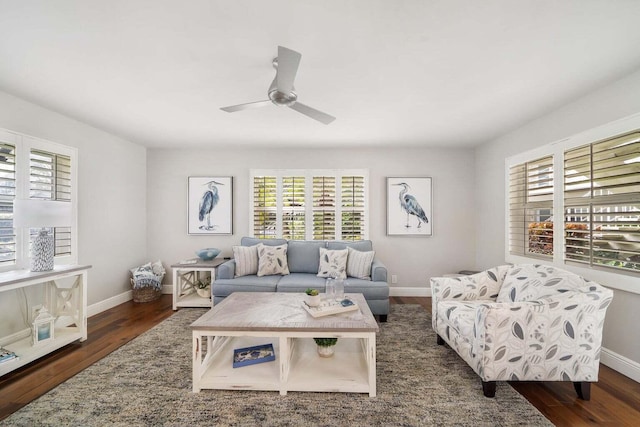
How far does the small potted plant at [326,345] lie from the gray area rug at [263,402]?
12.2 inches

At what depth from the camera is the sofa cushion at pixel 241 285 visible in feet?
11.4

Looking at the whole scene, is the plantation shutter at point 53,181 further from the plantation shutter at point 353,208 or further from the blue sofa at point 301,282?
the plantation shutter at point 353,208

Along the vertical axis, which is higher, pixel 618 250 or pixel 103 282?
pixel 618 250

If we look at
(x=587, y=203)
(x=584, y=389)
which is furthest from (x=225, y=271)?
(x=587, y=203)

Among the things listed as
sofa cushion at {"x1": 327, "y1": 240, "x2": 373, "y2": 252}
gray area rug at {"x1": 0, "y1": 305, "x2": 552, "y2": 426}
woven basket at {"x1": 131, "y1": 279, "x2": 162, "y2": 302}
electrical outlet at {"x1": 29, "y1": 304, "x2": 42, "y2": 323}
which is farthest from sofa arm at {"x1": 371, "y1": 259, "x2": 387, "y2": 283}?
electrical outlet at {"x1": 29, "y1": 304, "x2": 42, "y2": 323}

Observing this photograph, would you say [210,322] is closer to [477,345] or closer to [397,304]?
[477,345]

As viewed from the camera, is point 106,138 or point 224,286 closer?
point 224,286

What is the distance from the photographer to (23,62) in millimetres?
2107

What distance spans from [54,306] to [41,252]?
72 cm

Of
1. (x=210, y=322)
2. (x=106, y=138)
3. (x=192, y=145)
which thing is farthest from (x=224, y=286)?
(x=106, y=138)

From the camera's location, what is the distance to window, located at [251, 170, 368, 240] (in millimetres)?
4551

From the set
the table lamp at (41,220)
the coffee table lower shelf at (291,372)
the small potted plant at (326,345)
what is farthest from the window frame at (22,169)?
the small potted plant at (326,345)

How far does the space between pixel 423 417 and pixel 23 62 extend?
3772mm

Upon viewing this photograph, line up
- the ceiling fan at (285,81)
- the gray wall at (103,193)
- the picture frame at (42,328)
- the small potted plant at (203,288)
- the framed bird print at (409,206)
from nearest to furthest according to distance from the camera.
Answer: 1. the ceiling fan at (285,81)
2. the picture frame at (42,328)
3. the gray wall at (103,193)
4. the small potted plant at (203,288)
5. the framed bird print at (409,206)
